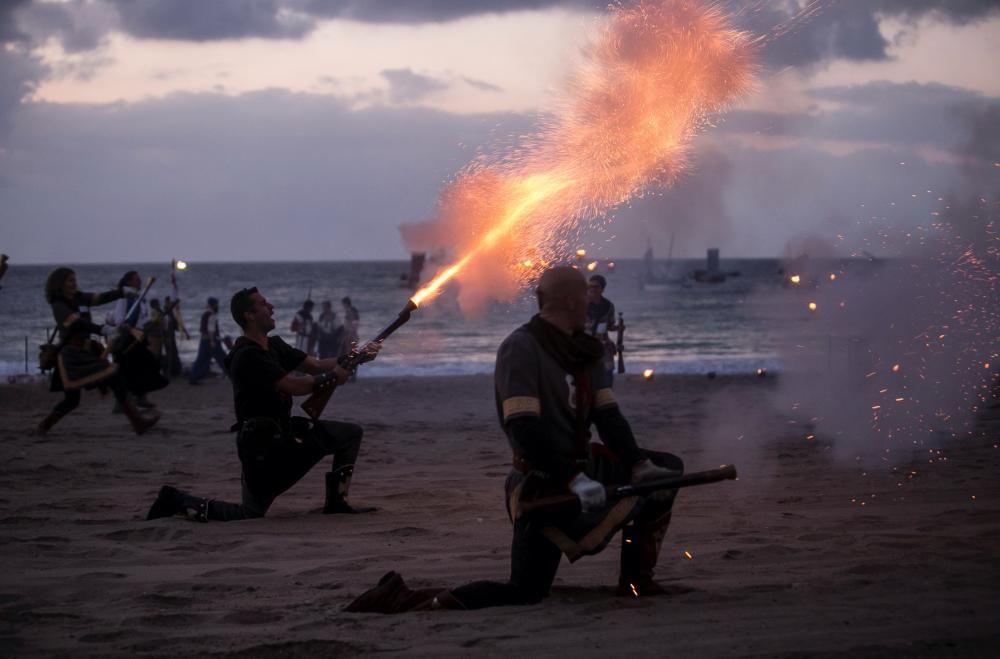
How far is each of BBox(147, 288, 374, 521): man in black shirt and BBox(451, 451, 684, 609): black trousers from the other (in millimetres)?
2834

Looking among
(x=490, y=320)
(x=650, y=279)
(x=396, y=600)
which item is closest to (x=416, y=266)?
(x=396, y=600)

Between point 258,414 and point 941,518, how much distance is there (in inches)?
181

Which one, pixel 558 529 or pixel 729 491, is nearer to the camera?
pixel 558 529

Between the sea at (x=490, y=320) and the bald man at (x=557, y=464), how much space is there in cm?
826

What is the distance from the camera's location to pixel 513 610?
496cm

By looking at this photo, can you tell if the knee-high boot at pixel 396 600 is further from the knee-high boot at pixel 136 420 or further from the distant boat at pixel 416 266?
the knee-high boot at pixel 136 420

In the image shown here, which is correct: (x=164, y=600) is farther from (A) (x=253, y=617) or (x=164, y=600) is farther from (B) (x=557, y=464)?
(B) (x=557, y=464)

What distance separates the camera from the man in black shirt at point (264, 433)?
7.43 metres

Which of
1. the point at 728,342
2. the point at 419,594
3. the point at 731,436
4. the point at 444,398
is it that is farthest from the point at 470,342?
the point at 419,594

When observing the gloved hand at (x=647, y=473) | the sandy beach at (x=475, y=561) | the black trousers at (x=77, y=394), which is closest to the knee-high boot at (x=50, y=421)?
the black trousers at (x=77, y=394)

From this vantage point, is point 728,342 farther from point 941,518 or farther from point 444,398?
point 941,518

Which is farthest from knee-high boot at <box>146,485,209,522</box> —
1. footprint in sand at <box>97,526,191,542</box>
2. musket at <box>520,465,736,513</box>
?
musket at <box>520,465,736,513</box>

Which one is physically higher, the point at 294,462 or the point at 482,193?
the point at 482,193

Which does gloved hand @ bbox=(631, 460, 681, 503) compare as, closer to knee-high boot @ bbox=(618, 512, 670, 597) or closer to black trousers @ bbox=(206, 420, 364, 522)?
knee-high boot @ bbox=(618, 512, 670, 597)
